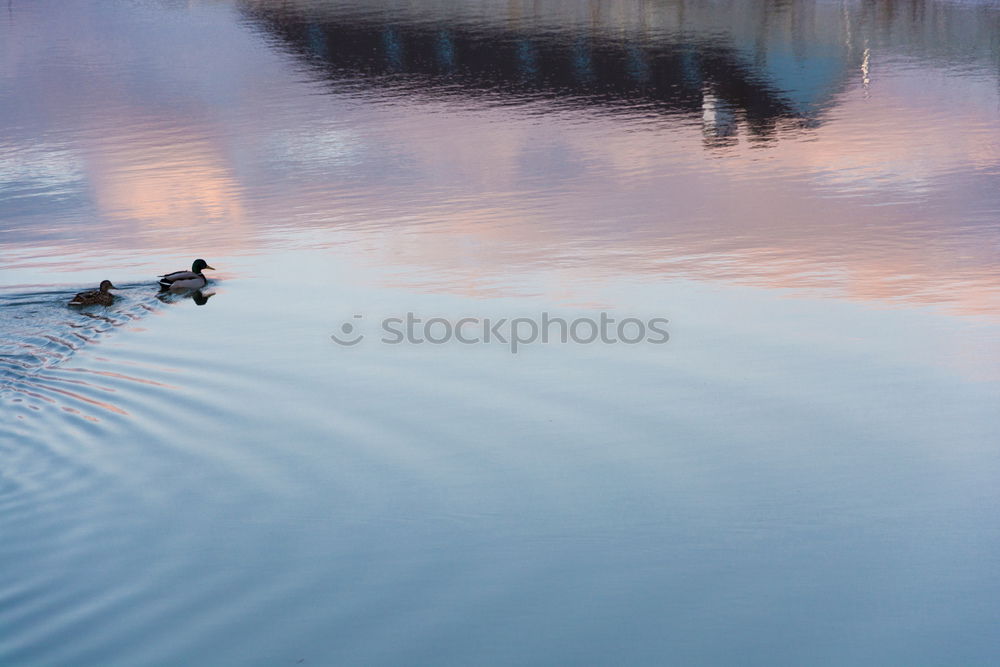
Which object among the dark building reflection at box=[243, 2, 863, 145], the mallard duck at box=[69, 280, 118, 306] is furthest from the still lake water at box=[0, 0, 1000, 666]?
the dark building reflection at box=[243, 2, 863, 145]

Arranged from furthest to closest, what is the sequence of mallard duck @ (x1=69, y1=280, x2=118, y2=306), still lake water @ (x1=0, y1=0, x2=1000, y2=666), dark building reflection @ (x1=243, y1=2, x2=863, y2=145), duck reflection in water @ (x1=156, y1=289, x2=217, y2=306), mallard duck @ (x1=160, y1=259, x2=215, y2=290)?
dark building reflection @ (x1=243, y1=2, x2=863, y2=145) < mallard duck @ (x1=160, y1=259, x2=215, y2=290) < duck reflection in water @ (x1=156, y1=289, x2=217, y2=306) < mallard duck @ (x1=69, y1=280, x2=118, y2=306) < still lake water @ (x1=0, y1=0, x2=1000, y2=666)

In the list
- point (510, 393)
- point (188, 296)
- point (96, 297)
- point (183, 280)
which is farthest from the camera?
point (183, 280)

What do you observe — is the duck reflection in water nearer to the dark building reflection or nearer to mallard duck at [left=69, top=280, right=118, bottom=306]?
mallard duck at [left=69, top=280, right=118, bottom=306]

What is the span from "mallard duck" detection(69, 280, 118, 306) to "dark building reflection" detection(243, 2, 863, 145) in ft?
51.9

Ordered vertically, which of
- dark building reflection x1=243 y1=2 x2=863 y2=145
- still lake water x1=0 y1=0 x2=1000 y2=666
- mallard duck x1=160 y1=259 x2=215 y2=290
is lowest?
still lake water x1=0 y1=0 x2=1000 y2=666

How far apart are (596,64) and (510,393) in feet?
101

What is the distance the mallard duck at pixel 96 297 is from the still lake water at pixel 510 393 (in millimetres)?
216

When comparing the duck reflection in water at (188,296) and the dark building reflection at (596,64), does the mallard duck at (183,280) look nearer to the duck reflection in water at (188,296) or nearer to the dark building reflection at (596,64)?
the duck reflection in water at (188,296)

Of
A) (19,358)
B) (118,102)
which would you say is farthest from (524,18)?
(19,358)

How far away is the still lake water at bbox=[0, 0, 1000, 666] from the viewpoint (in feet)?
31.2

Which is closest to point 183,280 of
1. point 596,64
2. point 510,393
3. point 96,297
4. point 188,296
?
point 188,296

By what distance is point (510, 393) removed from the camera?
14656 millimetres

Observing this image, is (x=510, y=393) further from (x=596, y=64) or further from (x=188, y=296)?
(x=596, y=64)

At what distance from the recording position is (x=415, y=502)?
1154 cm
